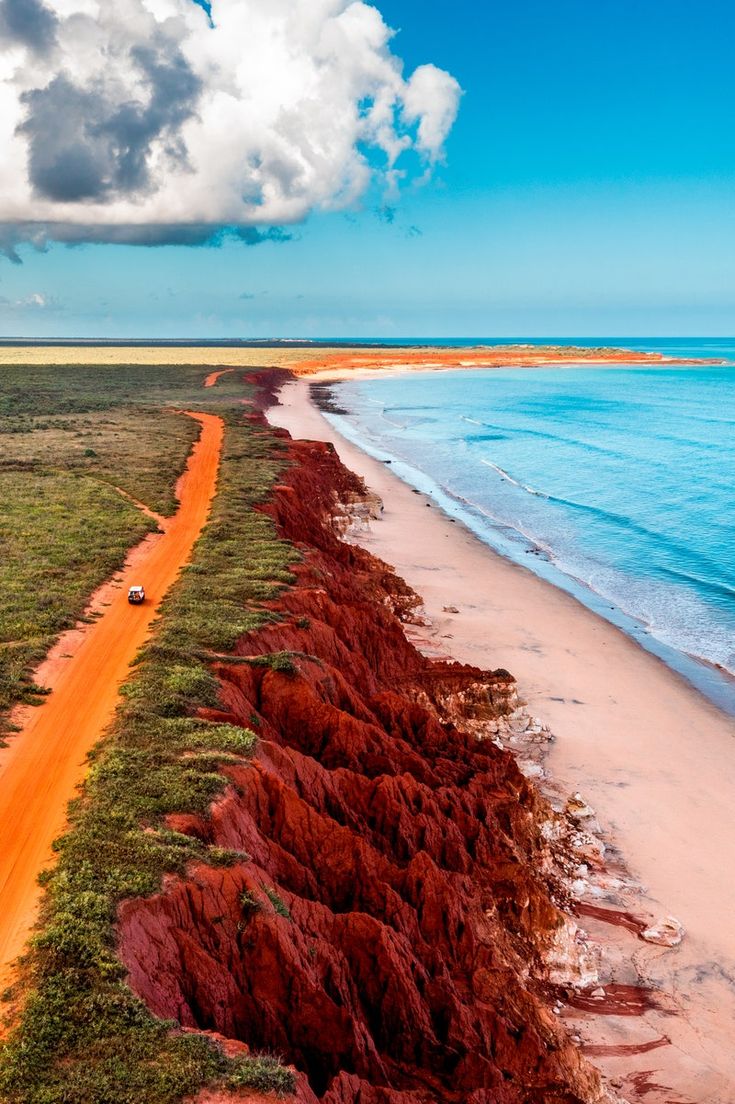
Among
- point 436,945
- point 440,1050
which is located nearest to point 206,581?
point 436,945

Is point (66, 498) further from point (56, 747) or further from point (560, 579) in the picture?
point (560, 579)

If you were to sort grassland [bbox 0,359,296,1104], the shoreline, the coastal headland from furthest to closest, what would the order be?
the shoreline < the coastal headland < grassland [bbox 0,359,296,1104]

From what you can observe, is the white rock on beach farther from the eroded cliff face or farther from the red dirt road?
the red dirt road

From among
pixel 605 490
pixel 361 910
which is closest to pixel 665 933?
pixel 361 910

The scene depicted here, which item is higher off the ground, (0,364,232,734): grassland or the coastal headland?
(0,364,232,734): grassland

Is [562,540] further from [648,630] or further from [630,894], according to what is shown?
[630,894]

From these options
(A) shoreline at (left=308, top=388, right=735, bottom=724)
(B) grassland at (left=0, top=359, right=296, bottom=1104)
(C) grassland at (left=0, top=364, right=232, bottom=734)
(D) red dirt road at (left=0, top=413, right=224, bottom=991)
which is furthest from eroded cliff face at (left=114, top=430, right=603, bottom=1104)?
(A) shoreline at (left=308, top=388, right=735, bottom=724)
